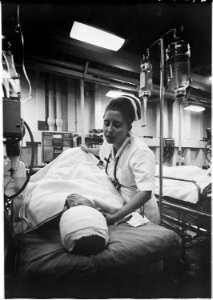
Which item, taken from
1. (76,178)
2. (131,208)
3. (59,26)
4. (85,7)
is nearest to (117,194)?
(131,208)

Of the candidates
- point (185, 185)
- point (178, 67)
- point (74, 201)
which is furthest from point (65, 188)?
point (185, 185)

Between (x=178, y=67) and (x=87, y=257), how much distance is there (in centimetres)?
129

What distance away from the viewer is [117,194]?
1.26 metres

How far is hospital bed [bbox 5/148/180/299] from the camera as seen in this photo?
31.3 inches

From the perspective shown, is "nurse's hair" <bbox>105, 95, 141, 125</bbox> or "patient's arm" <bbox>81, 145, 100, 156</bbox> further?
"patient's arm" <bbox>81, 145, 100, 156</bbox>

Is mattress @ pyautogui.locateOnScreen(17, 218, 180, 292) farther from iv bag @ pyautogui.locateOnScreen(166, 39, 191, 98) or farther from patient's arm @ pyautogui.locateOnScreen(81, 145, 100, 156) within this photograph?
iv bag @ pyautogui.locateOnScreen(166, 39, 191, 98)

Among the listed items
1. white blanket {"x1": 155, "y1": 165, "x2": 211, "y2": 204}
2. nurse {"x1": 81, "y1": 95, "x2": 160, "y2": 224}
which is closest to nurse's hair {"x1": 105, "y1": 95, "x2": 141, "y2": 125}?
nurse {"x1": 81, "y1": 95, "x2": 160, "y2": 224}

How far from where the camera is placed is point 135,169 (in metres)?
1.24

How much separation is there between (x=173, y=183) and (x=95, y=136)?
4.93ft

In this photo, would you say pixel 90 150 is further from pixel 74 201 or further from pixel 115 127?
pixel 74 201

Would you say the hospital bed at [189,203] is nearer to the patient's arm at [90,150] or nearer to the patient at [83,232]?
the patient's arm at [90,150]

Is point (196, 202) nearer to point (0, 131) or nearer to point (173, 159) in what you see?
point (0, 131)

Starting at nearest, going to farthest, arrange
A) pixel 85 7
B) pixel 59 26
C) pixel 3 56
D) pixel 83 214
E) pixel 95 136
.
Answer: pixel 83 214
pixel 3 56
pixel 85 7
pixel 59 26
pixel 95 136

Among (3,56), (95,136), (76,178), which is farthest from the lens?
(95,136)
